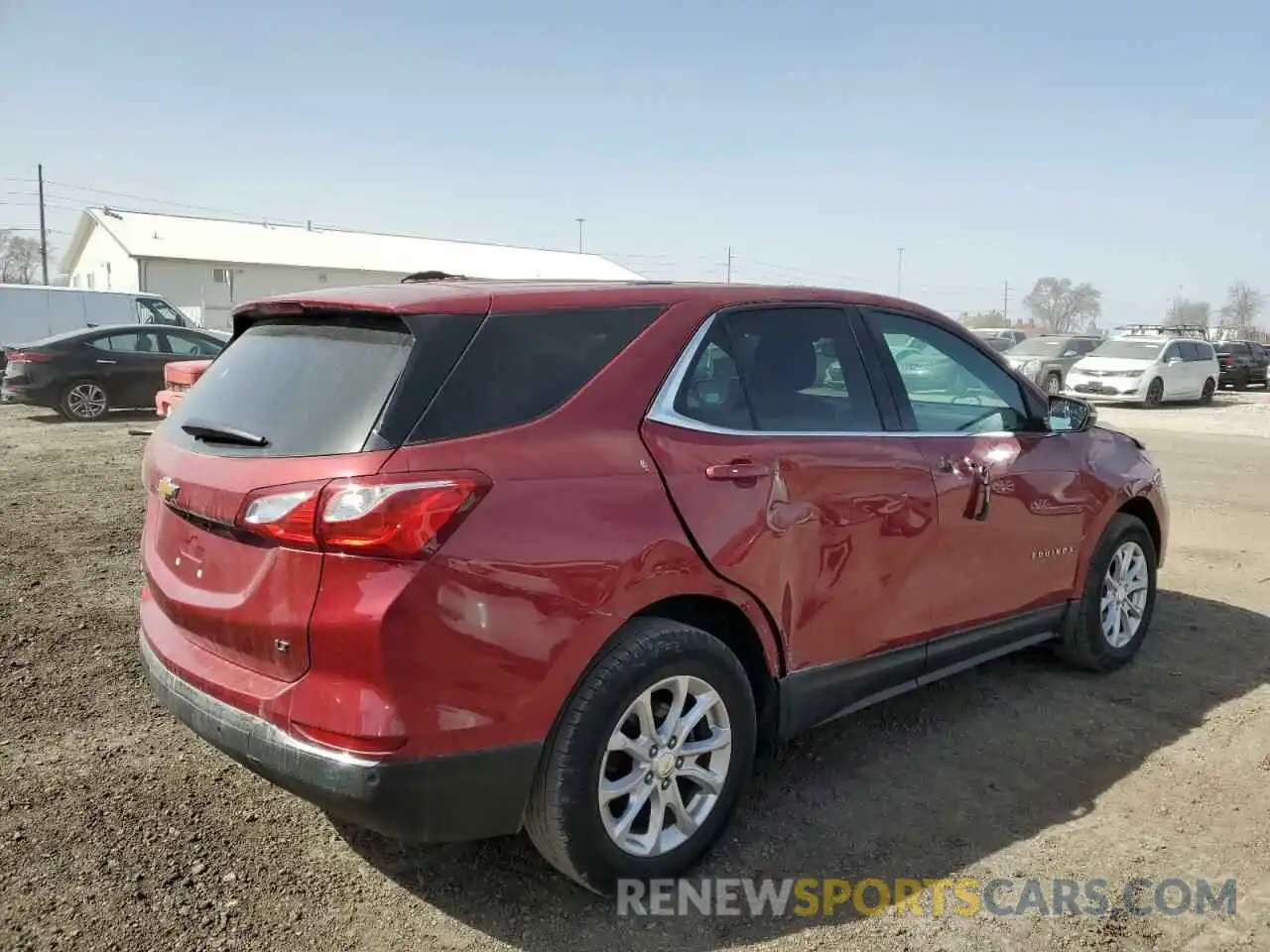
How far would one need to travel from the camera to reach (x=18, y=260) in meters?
72.4

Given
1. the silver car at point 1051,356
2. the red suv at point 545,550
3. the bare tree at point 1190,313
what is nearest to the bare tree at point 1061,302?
the bare tree at point 1190,313

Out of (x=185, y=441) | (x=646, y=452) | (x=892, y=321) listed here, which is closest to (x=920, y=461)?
(x=892, y=321)

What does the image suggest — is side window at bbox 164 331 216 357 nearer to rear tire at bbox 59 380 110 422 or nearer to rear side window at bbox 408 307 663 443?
rear tire at bbox 59 380 110 422

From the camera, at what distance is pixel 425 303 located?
2.66 metres

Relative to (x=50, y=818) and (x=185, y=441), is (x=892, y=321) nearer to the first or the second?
(x=185, y=441)

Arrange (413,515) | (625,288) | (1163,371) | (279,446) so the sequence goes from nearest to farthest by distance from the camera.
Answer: (413,515), (279,446), (625,288), (1163,371)

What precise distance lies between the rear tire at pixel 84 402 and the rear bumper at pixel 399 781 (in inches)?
549

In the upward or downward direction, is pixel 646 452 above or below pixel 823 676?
above

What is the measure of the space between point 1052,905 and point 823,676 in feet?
3.06

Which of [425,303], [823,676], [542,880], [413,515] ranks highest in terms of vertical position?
[425,303]

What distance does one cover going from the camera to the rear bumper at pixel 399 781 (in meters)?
2.37

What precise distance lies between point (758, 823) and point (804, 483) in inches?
45.1

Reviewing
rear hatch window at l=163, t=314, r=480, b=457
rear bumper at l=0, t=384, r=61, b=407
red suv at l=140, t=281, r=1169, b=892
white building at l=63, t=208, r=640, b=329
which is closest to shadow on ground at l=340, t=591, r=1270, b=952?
red suv at l=140, t=281, r=1169, b=892

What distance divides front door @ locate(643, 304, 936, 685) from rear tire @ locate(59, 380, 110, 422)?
14.1 meters
